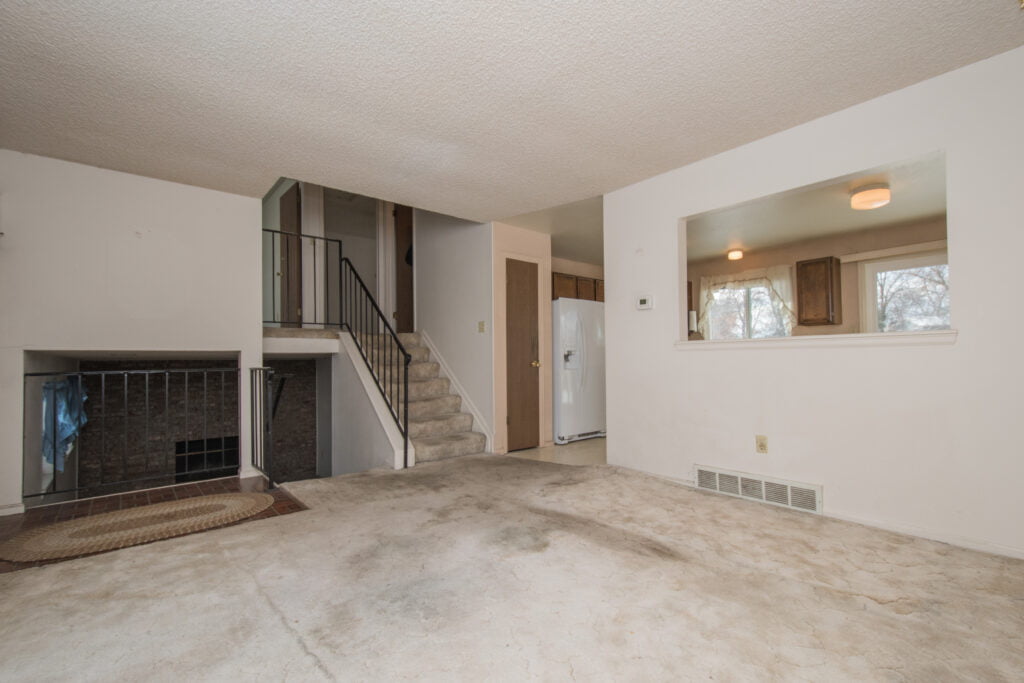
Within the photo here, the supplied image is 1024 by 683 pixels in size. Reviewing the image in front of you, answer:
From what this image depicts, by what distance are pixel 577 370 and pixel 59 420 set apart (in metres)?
4.88

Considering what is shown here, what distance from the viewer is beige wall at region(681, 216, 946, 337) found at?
17.5 feet

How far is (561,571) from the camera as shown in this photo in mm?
2137

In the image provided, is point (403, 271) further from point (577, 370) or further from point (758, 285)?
point (758, 285)

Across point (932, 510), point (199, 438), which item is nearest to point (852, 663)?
point (932, 510)

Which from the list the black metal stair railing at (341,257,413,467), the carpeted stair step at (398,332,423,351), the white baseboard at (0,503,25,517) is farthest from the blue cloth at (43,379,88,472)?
the carpeted stair step at (398,332,423,351)

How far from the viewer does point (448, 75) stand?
7.77ft

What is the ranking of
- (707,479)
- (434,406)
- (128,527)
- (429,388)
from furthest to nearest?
(429,388)
(434,406)
(707,479)
(128,527)

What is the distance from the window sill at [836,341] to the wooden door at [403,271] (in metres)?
4.39

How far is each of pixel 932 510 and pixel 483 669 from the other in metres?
2.54

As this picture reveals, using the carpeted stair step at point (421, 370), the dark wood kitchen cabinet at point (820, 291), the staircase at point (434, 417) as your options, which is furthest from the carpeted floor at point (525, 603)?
the dark wood kitchen cabinet at point (820, 291)

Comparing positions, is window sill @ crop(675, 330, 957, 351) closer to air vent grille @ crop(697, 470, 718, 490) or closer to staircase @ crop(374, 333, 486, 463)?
air vent grille @ crop(697, 470, 718, 490)

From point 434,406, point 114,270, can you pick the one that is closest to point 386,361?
point 434,406

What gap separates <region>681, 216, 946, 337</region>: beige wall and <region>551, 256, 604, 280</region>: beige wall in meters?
2.16

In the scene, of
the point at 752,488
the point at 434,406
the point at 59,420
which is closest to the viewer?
the point at 752,488
